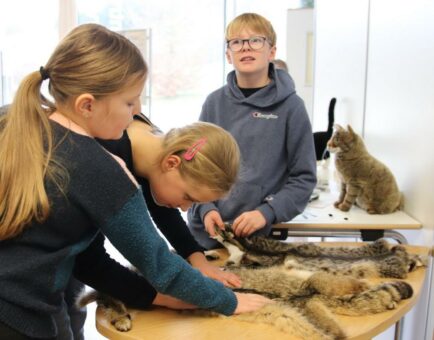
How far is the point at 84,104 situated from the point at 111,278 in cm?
36

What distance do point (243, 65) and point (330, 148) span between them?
553mm

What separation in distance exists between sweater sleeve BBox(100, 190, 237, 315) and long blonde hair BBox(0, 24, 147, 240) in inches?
4.6

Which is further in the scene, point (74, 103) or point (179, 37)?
point (179, 37)

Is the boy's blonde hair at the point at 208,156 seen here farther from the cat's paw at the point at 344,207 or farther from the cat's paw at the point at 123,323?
the cat's paw at the point at 344,207

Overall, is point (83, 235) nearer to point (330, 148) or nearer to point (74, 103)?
point (74, 103)

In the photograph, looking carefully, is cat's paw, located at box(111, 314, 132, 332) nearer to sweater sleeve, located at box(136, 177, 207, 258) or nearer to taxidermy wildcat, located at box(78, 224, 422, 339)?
taxidermy wildcat, located at box(78, 224, 422, 339)

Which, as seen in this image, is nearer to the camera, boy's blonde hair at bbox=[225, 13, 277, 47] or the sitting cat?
the sitting cat

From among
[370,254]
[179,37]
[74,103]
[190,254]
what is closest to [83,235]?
[74,103]

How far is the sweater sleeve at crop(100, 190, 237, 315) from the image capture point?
723 millimetres

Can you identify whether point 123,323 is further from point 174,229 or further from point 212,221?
point 212,221

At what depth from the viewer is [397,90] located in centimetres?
170

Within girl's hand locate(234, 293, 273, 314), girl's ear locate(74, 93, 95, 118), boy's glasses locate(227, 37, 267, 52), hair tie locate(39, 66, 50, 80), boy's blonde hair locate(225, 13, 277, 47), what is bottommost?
girl's hand locate(234, 293, 273, 314)

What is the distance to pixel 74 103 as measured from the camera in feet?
2.50

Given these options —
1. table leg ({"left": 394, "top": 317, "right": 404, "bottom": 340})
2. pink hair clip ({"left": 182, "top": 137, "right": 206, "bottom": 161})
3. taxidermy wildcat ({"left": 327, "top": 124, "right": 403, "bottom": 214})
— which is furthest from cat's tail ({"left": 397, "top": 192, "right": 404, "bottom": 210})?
pink hair clip ({"left": 182, "top": 137, "right": 206, "bottom": 161})
